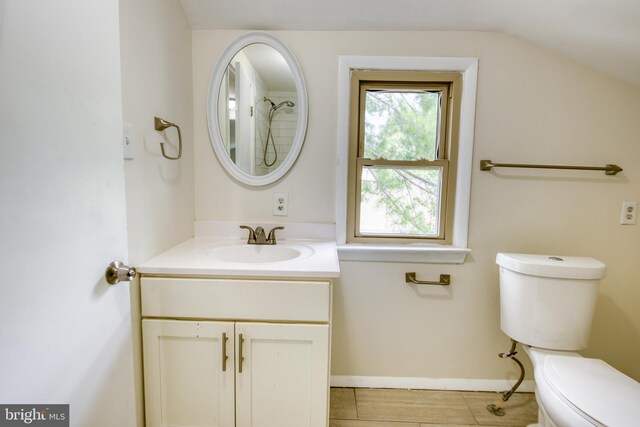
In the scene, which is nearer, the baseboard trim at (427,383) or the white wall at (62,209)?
the white wall at (62,209)

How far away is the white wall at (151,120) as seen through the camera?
40.5 inches

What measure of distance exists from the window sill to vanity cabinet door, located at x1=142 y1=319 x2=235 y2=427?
70 cm

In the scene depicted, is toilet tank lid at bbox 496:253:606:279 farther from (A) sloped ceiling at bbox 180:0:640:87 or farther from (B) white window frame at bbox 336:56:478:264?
(A) sloped ceiling at bbox 180:0:640:87

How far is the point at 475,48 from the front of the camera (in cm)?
144

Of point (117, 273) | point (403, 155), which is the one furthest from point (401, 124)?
point (117, 273)

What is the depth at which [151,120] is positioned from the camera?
1.14 m

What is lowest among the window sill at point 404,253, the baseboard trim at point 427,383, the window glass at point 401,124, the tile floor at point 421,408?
the tile floor at point 421,408

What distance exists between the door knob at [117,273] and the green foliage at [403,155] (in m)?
1.15

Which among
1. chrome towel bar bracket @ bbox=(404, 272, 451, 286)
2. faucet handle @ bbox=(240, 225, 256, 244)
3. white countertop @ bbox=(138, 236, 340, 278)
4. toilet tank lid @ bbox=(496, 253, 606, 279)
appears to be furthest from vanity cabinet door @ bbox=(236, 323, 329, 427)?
toilet tank lid @ bbox=(496, 253, 606, 279)

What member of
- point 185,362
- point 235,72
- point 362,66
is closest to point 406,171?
point 362,66

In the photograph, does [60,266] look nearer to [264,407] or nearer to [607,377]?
[264,407]

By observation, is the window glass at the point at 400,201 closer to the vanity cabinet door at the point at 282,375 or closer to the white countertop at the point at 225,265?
the white countertop at the point at 225,265

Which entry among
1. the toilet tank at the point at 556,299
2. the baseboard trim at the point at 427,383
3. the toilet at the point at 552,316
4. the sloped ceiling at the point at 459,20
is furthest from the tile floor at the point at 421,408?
the sloped ceiling at the point at 459,20

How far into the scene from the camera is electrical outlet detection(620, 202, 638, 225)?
1.47 metres
